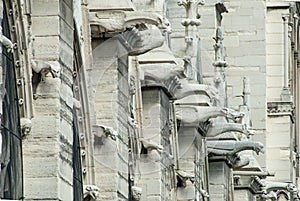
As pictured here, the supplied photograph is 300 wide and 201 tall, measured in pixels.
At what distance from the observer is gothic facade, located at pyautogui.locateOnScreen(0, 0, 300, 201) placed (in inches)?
1282

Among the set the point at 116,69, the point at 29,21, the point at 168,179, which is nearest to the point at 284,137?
the point at 168,179

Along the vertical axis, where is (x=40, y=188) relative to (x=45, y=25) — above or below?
below

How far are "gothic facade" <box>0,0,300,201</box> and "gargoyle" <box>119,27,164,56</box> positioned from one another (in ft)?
0.06

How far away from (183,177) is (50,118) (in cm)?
1636

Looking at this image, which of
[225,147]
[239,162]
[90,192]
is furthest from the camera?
[239,162]

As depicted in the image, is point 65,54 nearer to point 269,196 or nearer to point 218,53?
point 218,53

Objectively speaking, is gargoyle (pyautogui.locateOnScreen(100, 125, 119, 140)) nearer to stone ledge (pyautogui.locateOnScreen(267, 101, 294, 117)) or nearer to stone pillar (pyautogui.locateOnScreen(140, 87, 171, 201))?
stone pillar (pyautogui.locateOnScreen(140, 87, 171, 201))

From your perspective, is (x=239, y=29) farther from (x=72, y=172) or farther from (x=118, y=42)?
(x=72, y=172)

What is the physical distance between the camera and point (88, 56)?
37.9 metres

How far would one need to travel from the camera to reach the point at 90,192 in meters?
37.3

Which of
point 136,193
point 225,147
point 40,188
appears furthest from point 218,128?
point 40,188

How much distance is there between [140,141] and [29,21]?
387 inches

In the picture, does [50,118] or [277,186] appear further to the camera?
[277,186]

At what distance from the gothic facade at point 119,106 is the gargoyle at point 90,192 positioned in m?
0.03
